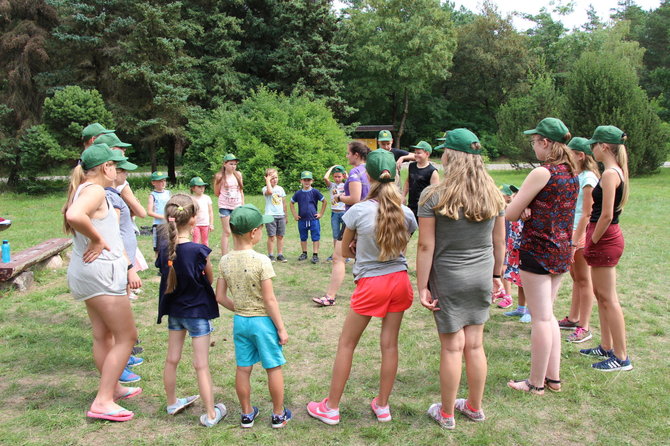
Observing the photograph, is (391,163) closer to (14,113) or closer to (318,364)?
(318,364)

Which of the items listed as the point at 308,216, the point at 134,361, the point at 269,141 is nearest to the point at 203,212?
the point at 308,216

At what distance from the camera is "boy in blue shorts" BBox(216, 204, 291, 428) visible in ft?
10.9

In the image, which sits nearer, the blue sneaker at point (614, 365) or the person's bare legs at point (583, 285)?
the blue sneaker at point (614, 365)

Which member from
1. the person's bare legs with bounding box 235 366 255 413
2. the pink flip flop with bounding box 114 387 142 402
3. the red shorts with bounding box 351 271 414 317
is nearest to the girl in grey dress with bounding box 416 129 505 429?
the red shorts with bounding box 351 271 414 317

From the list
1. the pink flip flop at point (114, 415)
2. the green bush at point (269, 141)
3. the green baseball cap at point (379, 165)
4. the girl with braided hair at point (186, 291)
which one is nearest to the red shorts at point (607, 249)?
the green baseball cap at point (379, 165)

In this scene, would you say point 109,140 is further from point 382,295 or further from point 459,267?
point 459,267

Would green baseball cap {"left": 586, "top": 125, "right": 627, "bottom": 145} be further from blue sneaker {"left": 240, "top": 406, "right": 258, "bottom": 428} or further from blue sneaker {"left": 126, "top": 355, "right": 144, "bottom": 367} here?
blue sneaker {"left": 126, "top": 355, "right": 144, "bottom": 367}

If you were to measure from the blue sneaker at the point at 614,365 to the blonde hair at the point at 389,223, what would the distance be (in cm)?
243

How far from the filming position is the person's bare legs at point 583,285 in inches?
201

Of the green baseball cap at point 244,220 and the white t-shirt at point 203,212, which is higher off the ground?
the green baseball cap at point 244,220

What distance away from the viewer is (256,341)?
336cm

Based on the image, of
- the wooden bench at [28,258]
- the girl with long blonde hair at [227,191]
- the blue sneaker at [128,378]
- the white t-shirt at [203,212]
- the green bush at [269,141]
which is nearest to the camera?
the blue sneaker at [128,378]

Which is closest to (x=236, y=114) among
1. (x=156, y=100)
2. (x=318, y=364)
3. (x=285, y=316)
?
(x=156, y=100)

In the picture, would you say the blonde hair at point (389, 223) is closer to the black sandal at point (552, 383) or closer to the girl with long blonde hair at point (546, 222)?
the girl with long blonde hair at point (546, 222)
